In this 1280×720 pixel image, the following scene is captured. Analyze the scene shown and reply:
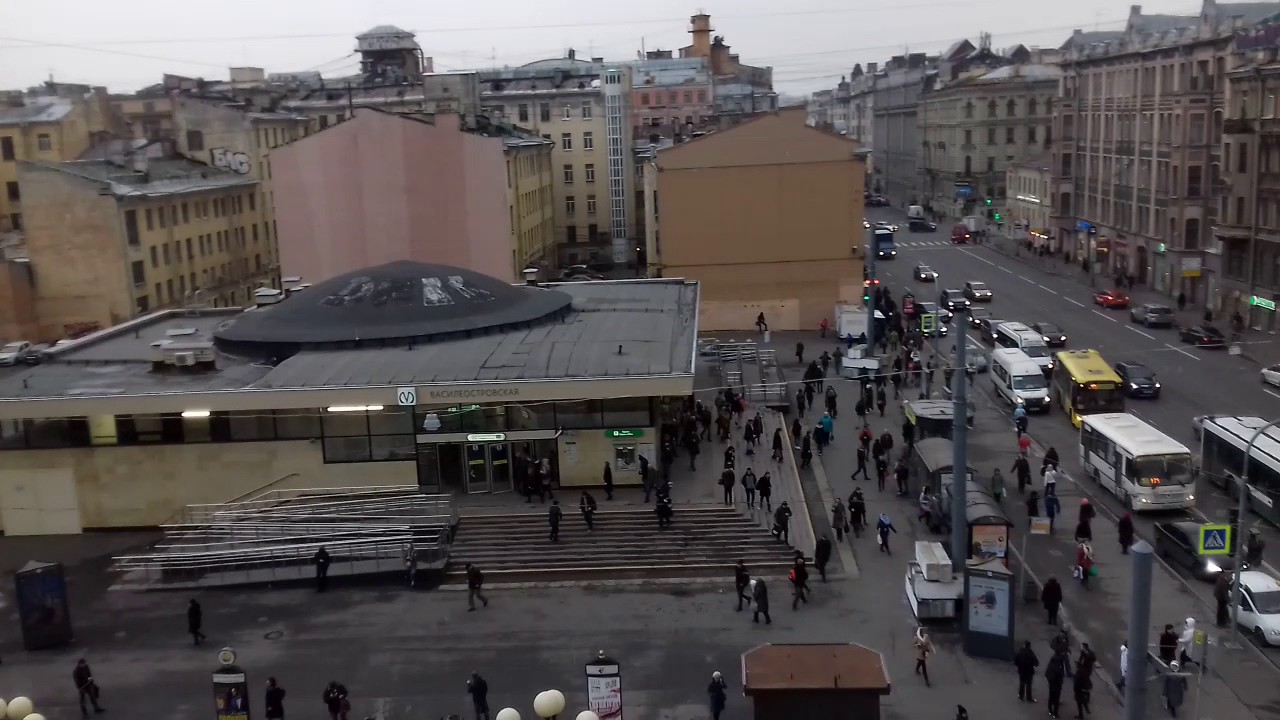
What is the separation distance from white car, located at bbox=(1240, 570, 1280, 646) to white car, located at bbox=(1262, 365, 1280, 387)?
2104 centimetres

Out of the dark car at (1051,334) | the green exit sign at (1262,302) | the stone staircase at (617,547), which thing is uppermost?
the green exit sign at (1262,302)

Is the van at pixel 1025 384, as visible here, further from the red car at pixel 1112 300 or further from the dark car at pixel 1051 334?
the red car at pixel 1112 300

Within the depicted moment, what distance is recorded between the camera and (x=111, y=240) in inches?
2048

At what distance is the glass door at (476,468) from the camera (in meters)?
30.1

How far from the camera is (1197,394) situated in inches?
1583

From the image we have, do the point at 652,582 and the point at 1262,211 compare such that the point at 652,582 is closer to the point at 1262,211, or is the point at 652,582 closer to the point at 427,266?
the point at 427,266

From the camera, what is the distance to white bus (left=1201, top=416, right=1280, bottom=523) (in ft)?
88.0

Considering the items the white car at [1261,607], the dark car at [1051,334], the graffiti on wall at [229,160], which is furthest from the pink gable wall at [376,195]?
the white car at [1261,607]

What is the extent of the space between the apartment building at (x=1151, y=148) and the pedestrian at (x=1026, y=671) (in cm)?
4253

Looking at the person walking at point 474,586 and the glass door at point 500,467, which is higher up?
the glass door at point 500,467

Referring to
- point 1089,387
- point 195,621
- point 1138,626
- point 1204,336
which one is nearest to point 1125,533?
point 1089,387

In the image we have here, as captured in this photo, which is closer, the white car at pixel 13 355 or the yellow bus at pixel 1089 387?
the white car at pixel 13 355

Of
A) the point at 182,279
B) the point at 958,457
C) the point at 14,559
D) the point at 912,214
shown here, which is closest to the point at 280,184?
the point at 182,279

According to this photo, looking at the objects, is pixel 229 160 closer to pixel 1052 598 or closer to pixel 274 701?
pixel 274 701
